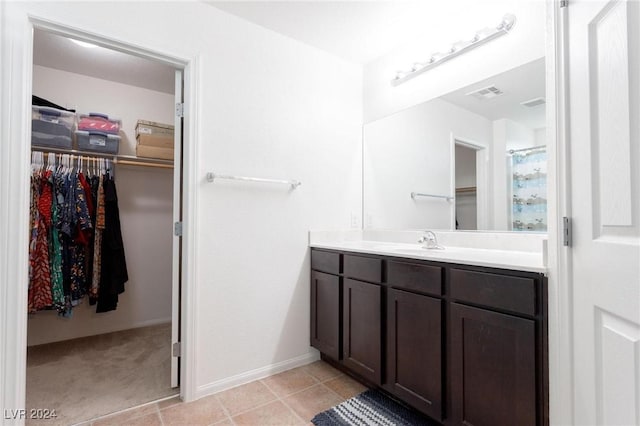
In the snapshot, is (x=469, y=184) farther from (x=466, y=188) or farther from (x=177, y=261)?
(x=177, y=261)

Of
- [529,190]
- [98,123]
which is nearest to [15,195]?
[98,123]

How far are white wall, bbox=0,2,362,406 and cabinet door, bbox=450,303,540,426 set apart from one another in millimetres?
1244

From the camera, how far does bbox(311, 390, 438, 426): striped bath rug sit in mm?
1669

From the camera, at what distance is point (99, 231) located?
2805 millimetres

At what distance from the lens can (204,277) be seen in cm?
197

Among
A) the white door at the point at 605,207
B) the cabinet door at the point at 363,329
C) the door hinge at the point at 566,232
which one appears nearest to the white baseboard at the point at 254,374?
the cabinet door at the point at 363,329

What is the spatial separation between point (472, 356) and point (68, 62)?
367 cm

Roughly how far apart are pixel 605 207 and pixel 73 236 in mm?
3347

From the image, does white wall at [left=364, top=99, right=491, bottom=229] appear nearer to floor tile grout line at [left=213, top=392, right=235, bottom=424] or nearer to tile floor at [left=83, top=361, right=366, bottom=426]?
tile floor at [left=83, top=361, right=366, bottom=426]

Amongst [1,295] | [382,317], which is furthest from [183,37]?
[382,317]

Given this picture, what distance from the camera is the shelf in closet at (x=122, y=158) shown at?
259 cm

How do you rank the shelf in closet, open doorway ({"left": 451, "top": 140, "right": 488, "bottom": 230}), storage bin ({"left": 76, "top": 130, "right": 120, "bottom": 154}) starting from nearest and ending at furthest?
open doorway ({"left": 451, "top": 140, "right": 488, "bottom": 230})
the shelf in closet
storage bin ({"left": 76, "top": 130, "right": 120, "bottom": 154})

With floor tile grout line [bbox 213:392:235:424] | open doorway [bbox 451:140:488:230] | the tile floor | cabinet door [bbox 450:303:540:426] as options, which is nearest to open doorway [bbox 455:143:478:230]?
open doorway [bbox 451:140:488:230]

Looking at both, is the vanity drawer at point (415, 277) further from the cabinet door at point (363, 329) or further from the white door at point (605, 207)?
the white door at point (605, 207)
